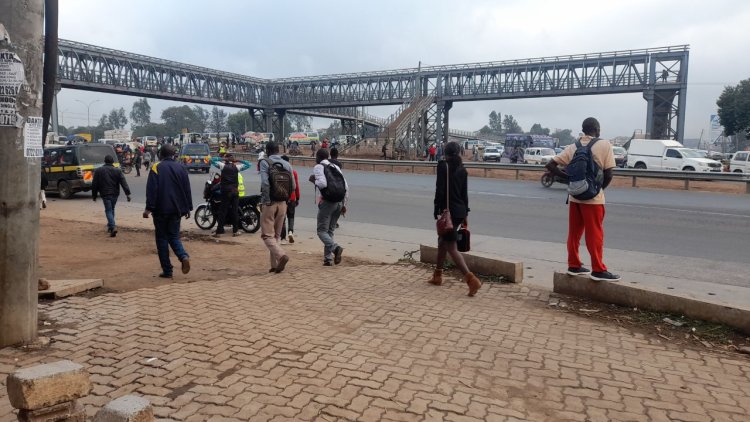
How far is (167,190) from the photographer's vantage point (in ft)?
24.2

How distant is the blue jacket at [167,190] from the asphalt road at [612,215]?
672cm

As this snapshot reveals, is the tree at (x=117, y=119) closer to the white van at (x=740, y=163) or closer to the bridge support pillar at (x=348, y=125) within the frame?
the bridge support pillar at (x=348, y=125)

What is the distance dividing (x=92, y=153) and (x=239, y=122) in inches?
4482

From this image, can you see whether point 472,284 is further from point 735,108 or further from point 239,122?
point 239,122

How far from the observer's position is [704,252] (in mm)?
10070

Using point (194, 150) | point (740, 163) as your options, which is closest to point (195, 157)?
point (194, 150)

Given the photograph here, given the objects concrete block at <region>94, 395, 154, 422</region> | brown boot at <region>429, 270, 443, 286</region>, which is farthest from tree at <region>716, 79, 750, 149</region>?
concrete block at <region>94, 395, 154, 422</region>

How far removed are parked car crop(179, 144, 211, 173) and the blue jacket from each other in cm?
2703

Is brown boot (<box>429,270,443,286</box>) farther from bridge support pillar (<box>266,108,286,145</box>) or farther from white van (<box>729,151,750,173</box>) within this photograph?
bridge support pillar (<box>266,108,286,145</box>)

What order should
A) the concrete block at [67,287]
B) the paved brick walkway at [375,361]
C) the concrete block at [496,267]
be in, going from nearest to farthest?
1. the paved brick walkway at [375,361]
2. the concrete block at [67,287]
3. the concrete block at [496,267]

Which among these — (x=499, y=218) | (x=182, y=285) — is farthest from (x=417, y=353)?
(x=499, y=218)

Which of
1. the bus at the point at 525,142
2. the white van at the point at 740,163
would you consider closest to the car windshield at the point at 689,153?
the white van at the point at 740,163

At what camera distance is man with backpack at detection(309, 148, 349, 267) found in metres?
8.20

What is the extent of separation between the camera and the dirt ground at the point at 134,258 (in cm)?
759
